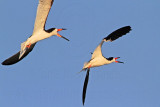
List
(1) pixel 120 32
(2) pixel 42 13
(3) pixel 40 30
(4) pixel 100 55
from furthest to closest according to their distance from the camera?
(4) pixel 100 55 → (1) pixel 120 32 → (3) pixel 40 30 → (2) pixel 42 13

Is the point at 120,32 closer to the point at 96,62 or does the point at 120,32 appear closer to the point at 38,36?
the point at 96,62

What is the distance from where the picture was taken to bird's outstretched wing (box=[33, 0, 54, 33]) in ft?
63.3

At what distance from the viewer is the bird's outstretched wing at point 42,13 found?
19297 millimetres

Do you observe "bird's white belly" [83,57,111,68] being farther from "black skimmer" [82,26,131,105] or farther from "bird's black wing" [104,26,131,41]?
"bird's black wing" [104,26,131,41]

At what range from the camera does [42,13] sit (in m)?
19.7

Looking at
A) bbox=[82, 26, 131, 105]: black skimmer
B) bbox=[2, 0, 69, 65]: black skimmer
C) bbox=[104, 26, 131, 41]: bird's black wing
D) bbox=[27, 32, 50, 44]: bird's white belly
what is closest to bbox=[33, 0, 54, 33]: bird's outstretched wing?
bbox=[2, 0, 69, 65]: black skimmer

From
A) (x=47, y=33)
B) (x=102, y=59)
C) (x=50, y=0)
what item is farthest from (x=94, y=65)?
(x=50, y=0)

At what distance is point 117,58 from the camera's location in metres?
23.2

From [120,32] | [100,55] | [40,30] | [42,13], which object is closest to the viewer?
[42,13]

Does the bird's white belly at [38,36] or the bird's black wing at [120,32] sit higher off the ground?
the bird's black wing at [120,32]

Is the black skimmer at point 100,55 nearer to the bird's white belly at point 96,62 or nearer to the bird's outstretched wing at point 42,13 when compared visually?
the bird's white belly at point 96,62

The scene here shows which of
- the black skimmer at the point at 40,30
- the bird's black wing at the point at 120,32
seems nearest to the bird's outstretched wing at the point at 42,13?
the black skimmer at the point at 40,30

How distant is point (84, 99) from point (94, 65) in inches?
71.2

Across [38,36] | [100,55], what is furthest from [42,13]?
[100,55]
